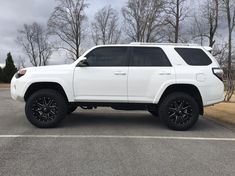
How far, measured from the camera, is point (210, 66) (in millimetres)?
8984

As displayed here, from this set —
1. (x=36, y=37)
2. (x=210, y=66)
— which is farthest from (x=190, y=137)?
(x=36, y=37)

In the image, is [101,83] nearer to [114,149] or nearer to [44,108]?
[44,108]

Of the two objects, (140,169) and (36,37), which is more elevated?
(36,37)

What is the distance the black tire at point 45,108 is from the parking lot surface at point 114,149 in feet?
0.79

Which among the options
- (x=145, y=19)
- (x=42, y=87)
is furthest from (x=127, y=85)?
(x=145, y=19)

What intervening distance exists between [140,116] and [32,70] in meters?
3.81

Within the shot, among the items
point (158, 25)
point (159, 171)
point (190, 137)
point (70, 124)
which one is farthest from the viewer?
point (158, 25)

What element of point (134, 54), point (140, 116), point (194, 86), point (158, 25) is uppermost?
point (158, 25)

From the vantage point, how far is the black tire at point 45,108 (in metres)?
8.86

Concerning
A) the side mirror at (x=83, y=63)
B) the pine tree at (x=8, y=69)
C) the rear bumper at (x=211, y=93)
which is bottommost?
the pine tree at (x=8, y=69)

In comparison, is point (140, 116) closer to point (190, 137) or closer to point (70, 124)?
point (70, 124)

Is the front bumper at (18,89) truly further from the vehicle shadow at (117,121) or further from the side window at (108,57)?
the side window at (108,57)

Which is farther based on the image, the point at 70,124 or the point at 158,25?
the point at 158,25

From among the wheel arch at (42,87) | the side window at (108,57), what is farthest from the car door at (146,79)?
the wheel arch at (42,87)
